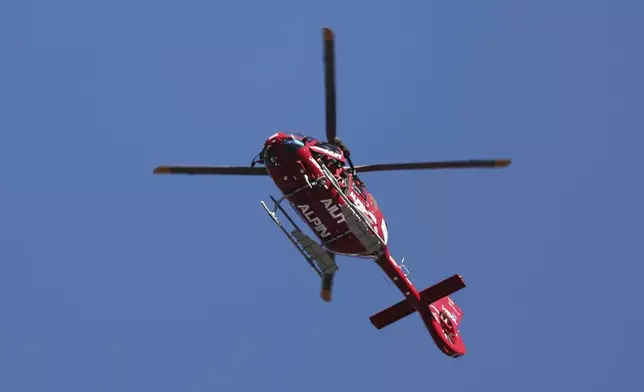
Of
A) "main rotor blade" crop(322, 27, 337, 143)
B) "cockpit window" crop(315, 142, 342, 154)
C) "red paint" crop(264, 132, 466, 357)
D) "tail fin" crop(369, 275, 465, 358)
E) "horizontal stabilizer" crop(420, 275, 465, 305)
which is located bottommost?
"tail fin" crop(369, 275, 465, 358)

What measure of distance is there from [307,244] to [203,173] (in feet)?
13.8

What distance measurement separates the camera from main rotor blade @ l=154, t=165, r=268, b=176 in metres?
30.2

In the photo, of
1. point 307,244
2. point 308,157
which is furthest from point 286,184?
point 307,244

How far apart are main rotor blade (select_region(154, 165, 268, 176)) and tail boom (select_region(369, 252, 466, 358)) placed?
6532 mm

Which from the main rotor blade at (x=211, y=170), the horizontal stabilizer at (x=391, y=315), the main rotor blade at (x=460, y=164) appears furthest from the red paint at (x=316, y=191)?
the horizontal stabilizer at (x=391, y=315)

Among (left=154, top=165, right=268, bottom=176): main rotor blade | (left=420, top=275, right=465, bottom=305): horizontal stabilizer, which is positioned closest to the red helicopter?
(left=154, top=165, right=268, bottom=176): main rotor blade

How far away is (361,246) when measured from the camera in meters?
31.3

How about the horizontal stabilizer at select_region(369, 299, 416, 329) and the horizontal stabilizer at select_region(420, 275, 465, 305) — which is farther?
the horizontal stabilizer at select_region(369, 299, 416, 329)

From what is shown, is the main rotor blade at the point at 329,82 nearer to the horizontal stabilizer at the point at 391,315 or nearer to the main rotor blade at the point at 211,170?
the main rotor blade at the point at 211,170

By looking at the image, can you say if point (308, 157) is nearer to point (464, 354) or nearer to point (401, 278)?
point (401, 278)

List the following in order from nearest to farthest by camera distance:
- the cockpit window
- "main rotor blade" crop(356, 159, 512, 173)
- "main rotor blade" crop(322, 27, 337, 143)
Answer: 1. "main rotor blade" crop(322, 27, 337, 143)
2. the cockpit window
3. "main rotor blade" crop(356, 159, 512, 173)

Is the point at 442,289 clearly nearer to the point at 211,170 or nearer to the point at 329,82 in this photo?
the point at 211,170

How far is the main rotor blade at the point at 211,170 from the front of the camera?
30.2 metres

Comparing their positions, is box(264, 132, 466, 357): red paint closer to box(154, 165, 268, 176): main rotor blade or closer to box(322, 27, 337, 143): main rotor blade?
box(322, 27, 337, 143): main rotor blade
